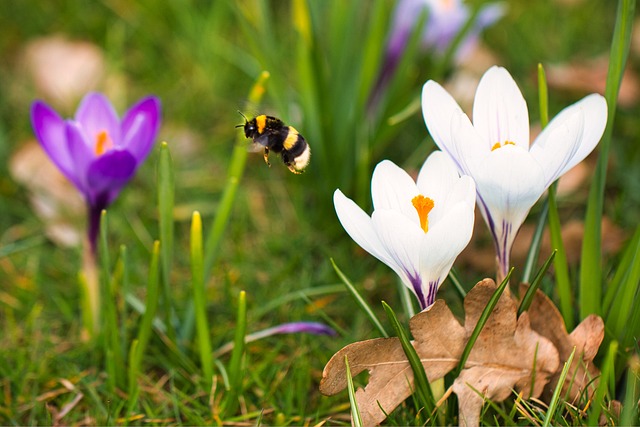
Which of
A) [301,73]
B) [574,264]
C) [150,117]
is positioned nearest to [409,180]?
[150,117]

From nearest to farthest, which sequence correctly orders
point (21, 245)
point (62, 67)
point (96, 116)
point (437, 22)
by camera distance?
point (96, 116) → point (21, 245) → point (437, 22) → point (62, 67)

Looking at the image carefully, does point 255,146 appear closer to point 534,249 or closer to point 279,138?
point 279,138

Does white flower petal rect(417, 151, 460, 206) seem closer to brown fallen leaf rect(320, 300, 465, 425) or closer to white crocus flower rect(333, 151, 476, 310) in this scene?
white crocus flower rect(333, 151, 476, 310)

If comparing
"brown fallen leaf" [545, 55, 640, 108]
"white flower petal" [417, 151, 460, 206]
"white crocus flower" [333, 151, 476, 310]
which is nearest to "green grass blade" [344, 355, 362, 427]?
"white crocus flower" [333, 151, 476, 310]

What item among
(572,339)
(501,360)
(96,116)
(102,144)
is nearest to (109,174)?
(102,144)

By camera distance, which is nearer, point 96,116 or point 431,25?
point 96,116

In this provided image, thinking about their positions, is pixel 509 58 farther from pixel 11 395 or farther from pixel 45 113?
pixel 11 395

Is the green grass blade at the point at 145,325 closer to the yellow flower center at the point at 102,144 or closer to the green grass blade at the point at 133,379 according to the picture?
the green grass blade at the point at 133,379
